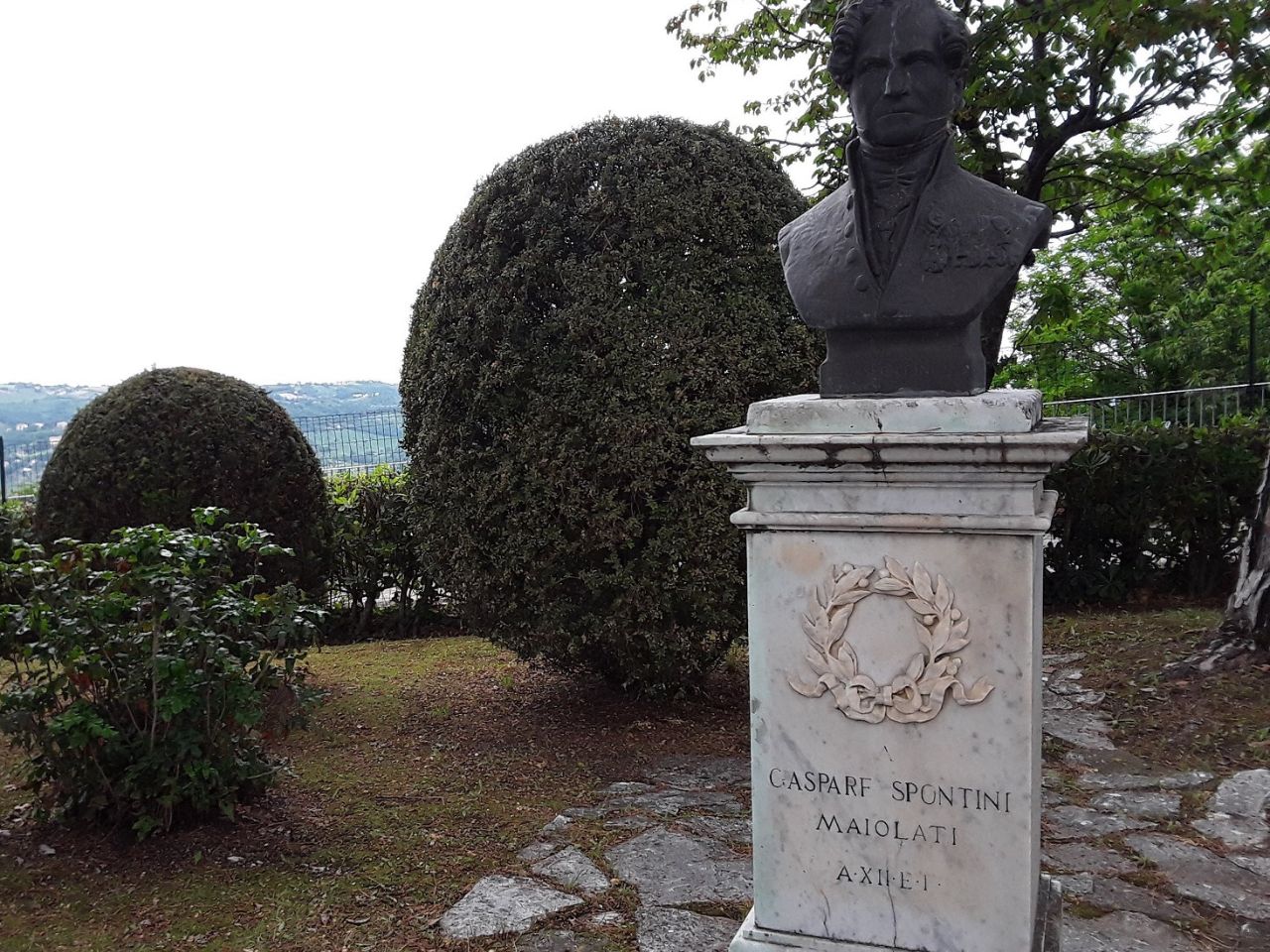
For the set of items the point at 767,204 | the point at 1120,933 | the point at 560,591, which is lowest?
the point at 1120,933

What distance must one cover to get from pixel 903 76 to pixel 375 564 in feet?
20.5

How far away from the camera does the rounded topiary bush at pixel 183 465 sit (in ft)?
17.7

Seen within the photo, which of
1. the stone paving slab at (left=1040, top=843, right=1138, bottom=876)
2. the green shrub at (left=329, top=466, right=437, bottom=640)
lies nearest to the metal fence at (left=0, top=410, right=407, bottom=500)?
the green shrub at (left=329, top=466, right=437, bottom=640)

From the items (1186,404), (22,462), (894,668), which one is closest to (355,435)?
(22,462)

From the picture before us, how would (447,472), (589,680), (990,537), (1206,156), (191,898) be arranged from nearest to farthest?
(990,537), (191,898), (447,472), (589,680), (1206,156)

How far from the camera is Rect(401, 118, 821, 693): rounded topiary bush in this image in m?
4.60

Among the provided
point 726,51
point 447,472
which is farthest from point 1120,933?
point 726,51

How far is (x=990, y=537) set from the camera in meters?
2.33

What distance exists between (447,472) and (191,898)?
2216 millimetres

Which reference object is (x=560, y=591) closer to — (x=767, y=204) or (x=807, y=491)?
(x=767, y=204)

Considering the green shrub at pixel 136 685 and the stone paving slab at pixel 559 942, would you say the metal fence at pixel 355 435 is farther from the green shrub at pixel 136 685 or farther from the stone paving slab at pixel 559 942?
the stone paving slab at pixel 559 942

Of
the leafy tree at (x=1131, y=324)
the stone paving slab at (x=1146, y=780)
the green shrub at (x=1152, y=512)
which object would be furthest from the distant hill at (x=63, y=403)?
the leafy tree at (x=1131, y=324)

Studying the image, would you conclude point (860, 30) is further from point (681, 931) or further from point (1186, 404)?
point (1186, 404)

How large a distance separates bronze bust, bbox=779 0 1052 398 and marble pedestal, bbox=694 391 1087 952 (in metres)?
0.18
